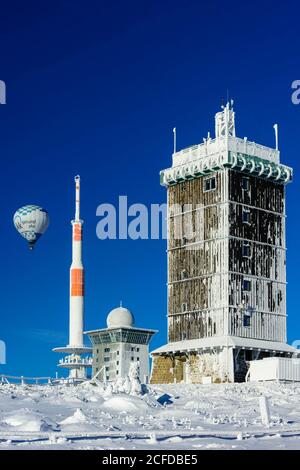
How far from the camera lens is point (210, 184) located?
75.8 meters

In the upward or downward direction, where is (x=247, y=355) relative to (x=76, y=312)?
downward

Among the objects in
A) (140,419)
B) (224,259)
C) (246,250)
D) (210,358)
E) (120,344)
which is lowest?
(140,419)

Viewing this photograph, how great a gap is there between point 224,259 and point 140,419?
35.3 metres

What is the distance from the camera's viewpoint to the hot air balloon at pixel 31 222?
101 metres

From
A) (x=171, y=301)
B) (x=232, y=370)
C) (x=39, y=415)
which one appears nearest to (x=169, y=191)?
(x=171, y=301)

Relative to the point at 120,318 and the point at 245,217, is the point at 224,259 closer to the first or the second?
the point at 245,217

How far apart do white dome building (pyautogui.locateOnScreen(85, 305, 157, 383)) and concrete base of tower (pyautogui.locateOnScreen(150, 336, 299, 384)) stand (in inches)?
496

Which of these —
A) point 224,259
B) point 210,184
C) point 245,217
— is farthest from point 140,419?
point 210,184

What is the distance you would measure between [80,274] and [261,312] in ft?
109

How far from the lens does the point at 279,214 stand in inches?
3088

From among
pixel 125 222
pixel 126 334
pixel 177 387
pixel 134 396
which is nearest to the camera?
pixel 134 396

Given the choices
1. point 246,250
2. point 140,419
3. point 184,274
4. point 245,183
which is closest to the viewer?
point 140,419

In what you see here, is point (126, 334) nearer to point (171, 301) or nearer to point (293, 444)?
point (171, 301)

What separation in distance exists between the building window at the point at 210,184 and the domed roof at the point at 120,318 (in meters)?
21.3
